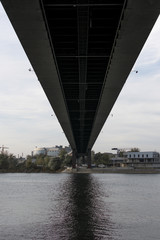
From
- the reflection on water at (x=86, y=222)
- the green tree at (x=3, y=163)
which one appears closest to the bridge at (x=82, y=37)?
the reflection on water at (x=86, y=222)

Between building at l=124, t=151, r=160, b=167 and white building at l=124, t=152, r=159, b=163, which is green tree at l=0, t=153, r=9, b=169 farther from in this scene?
white building at l=124, t=152, r=159, b=163

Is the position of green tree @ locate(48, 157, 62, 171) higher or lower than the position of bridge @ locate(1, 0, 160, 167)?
lower

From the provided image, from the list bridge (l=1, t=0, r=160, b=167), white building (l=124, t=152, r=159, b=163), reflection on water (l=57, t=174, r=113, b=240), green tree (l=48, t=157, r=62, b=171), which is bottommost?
reflection on water (l=57, t=174, r=113, b=240)

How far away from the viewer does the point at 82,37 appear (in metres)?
17.8

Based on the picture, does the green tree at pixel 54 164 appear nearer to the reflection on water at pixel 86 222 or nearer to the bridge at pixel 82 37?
the bridge at pixel 82 37

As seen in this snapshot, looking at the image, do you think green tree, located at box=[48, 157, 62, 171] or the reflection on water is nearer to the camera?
the reflection on water

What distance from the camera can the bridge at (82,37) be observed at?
1362 centimetres

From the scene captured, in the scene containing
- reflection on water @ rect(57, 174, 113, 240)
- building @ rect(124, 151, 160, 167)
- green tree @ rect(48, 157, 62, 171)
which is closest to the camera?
reflection on water @ rect(57, 174, 113, 240)

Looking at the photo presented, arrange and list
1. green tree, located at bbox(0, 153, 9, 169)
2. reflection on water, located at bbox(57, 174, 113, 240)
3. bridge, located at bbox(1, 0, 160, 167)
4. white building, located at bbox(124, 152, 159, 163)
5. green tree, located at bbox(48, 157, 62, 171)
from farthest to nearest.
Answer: white building, located at bbox(124, 152, 159, 163) < green tree, located at bbox(0, 153, 9, 169) < green tree, located at bbox(48, 157, 62, 171) < reflection on water, located at bbox(57, 174, 113, 240) < bridge, located at bbox(1, 0, 160, 167)

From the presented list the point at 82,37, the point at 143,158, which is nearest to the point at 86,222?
the point at 82,37

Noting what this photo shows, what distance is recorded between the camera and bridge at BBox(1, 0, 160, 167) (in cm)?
1362

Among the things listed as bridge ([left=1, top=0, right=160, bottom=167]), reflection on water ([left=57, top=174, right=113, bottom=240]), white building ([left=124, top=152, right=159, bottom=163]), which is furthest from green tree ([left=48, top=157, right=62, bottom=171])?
reflection on water ([left=57, top=174, right=113, bottom=240])

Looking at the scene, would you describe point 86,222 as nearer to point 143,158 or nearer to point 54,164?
point 54,164

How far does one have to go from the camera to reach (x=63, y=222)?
1823cm
